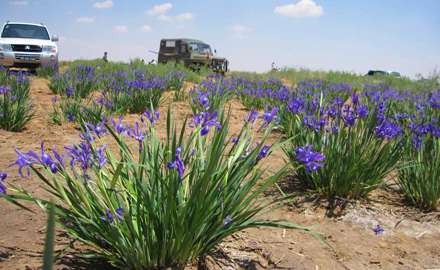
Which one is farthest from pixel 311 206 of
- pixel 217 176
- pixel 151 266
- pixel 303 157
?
pixel 151 266

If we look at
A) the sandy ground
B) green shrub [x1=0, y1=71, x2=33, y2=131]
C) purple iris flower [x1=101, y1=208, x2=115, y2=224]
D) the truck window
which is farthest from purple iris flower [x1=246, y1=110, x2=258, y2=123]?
the truck window

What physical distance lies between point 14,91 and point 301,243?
15.6 feet

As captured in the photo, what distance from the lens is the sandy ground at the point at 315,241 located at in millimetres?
2039

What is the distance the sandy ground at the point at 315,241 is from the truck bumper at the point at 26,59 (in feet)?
31.6

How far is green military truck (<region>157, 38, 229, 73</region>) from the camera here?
20.9 metres

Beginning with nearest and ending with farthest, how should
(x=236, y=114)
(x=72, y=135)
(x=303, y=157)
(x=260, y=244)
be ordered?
(x=303, y=157)
(x=260, y=244)
(x=72, y=135)
(x=236, y=114)

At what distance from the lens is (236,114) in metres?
7.00

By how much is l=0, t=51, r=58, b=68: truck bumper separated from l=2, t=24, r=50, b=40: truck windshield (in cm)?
96

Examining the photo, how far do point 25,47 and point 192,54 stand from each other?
10.2 m

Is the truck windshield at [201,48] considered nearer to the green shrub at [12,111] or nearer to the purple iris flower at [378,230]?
the green shrub at [12,111]

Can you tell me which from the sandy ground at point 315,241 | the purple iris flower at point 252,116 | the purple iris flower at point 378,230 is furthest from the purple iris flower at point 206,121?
the purple iris flower at point 378,230

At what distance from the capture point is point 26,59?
11.6 meters

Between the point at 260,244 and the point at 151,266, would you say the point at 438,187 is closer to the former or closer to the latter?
the point at 260,244

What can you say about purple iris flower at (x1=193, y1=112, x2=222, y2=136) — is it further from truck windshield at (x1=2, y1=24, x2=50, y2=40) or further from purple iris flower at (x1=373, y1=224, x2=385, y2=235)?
truck windshield at (x1=2, y1=24, x2=50, y2=40)
